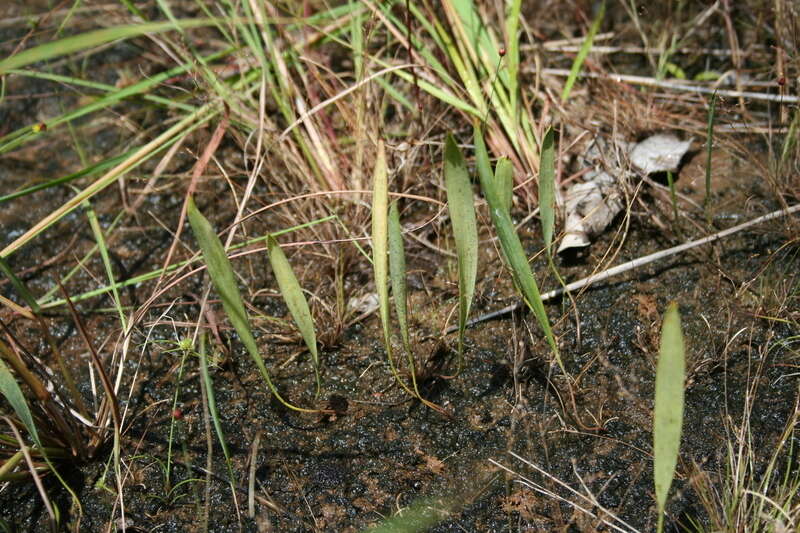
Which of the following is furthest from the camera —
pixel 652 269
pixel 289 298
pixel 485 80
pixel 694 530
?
pixel 485 80

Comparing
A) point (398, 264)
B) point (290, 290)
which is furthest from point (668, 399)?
point (290, 290)

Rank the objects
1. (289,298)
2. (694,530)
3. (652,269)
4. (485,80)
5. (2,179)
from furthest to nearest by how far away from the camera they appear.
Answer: (2,179) → (485,80) → (652,269) → (289,298) → (694,530)

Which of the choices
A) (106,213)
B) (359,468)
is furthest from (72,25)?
(359,468)

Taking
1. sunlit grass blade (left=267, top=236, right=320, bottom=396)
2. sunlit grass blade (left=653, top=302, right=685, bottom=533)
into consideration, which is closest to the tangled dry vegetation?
sunlit grass blade (left=267, top=236, right=320, bottom=396)

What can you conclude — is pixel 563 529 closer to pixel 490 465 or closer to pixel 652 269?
pixel 490 465

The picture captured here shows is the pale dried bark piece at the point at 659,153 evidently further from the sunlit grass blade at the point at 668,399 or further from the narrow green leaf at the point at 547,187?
the sunlit grass blade at the point at 668,399

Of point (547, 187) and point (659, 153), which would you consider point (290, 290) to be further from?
point (659, 153)
